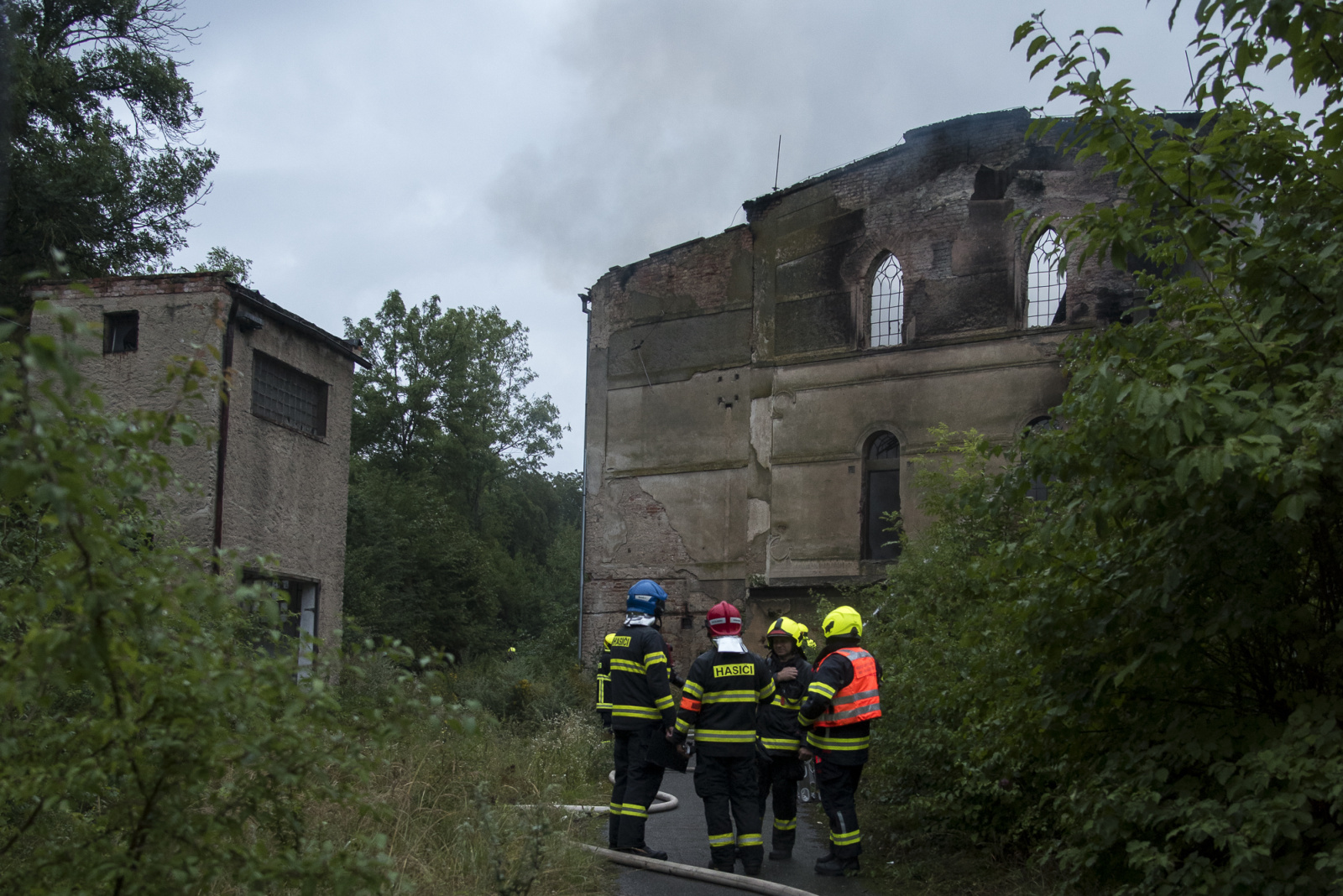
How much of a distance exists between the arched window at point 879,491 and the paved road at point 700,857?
9374mm

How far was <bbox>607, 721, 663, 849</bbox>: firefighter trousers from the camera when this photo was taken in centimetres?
791

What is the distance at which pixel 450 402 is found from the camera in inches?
1839

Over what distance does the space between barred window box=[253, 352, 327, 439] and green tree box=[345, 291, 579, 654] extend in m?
15.1

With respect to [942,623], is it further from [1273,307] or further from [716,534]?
[716,534]

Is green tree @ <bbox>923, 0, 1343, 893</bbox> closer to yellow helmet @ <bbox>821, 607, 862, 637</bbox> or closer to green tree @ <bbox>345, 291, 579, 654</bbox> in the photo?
yellow helmet @ <bbox>821, 607, 862, 637</bbox>

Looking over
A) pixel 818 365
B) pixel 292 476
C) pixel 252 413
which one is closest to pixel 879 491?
pixel 818 365

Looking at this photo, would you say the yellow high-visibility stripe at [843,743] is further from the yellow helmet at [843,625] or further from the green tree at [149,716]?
the green tree at [149,716]

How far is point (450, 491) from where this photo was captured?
4634 cm

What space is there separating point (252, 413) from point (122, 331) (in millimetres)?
2131

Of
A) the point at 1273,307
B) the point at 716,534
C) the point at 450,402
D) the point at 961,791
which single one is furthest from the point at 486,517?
the point at 1273,307

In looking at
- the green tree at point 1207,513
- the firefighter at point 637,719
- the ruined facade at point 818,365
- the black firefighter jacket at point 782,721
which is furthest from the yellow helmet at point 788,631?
the ruined facade at point 818,365

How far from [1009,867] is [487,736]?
16.3 ft

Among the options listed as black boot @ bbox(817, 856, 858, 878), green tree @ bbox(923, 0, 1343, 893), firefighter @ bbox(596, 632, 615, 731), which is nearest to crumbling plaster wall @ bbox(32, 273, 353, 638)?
firefighter @ bbox(596, 632, 615, 731)

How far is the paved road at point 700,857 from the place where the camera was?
7.04m
